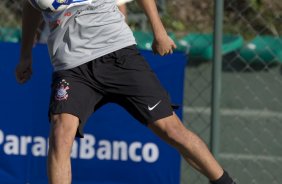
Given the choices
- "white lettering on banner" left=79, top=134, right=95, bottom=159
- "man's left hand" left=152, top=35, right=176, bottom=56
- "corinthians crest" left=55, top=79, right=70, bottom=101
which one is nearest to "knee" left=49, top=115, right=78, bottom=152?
"corinthians crest" left=55, top=79, right=70, bottom=101

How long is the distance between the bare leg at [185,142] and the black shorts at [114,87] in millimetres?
51

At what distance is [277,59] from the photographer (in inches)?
225

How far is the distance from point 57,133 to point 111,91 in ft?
1.31

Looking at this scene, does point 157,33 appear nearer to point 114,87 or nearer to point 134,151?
point 114,87

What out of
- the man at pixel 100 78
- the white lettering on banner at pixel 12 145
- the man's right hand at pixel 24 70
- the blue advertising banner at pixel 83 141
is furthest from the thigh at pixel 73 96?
the white lettering on banner at pixel 12 145

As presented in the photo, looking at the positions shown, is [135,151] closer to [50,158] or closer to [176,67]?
[176,67]

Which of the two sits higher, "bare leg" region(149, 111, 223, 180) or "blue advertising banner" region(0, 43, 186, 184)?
"bare leg" region(149, 111, 223, 180)

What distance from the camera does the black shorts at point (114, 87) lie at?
4562mm

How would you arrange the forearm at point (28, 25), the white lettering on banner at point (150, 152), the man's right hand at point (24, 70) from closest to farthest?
the forearm at point (28, 25), the man's right hand at point (24, 70), the white lettering on banner at point (150, 152)

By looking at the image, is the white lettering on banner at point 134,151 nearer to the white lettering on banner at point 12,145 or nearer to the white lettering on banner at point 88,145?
the white lettering on banner at point 88,145

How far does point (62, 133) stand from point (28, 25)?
784 mm

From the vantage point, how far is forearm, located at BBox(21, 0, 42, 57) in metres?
4.85

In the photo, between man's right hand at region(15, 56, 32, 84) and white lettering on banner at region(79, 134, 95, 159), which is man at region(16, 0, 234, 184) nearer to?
man's right hand at region(15, 56, 32, 84)

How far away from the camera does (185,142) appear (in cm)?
466
